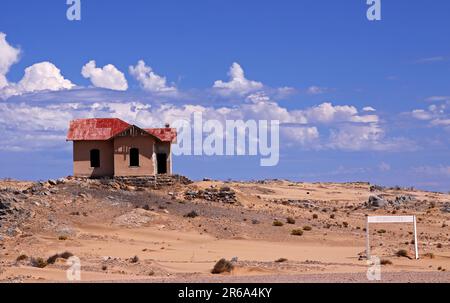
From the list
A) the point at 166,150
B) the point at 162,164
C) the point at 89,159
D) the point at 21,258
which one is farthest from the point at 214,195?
the point at 21,258

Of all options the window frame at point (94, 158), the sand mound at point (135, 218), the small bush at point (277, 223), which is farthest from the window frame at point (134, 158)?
the small bush at point (277, 223)

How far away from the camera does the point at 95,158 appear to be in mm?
41375

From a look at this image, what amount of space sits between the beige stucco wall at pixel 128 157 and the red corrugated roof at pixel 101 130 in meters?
0.61

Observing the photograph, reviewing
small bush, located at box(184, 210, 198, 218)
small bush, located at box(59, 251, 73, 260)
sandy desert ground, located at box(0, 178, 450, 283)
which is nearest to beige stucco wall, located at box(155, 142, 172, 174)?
sandy desert ground, located at box(0, 178, 450, 283)

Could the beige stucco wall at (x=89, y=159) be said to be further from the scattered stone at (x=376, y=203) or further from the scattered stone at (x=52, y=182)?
the scattered stone at (x=376, y=203)

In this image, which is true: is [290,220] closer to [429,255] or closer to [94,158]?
[429,255]

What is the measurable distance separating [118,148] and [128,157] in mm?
715

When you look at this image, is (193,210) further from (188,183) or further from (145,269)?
(145,269)

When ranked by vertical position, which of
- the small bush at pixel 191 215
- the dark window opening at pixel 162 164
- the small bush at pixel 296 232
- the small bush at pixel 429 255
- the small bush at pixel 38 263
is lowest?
the small bush at pixel 429 255

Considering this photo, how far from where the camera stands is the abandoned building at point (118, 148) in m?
40.5

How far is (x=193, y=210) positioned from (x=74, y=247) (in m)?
9.10

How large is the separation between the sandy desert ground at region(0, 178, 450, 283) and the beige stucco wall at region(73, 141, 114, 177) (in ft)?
5.77

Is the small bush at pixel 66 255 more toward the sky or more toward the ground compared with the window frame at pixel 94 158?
more toward the ground
